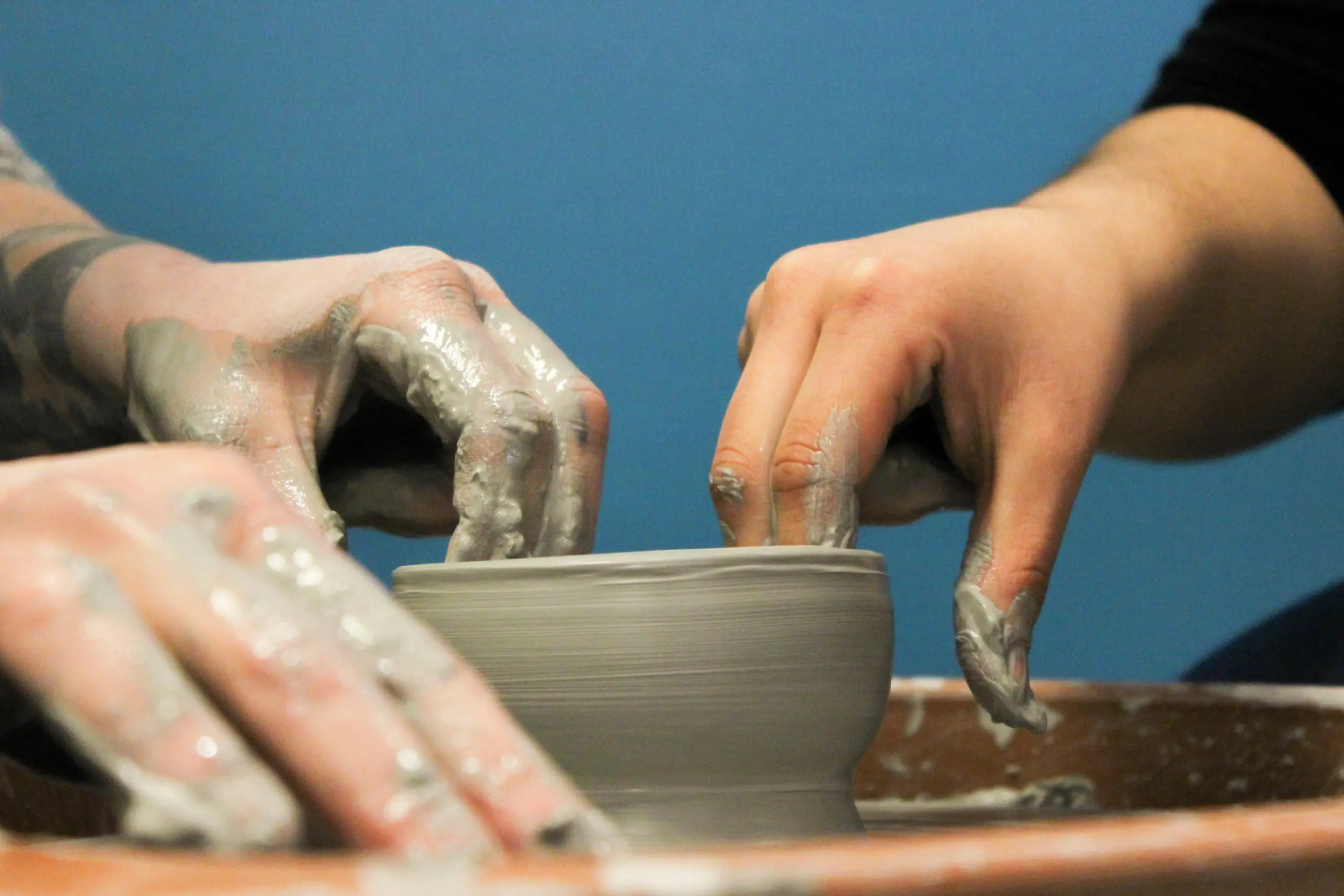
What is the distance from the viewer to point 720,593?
591 millimetres

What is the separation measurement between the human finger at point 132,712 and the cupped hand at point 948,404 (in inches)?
17.6

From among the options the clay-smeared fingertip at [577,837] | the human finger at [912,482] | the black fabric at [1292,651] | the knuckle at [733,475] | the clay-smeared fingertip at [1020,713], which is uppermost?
the clay-smeared fingertip at [577,837]

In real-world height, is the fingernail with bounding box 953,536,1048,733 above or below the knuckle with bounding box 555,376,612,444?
Answer: below

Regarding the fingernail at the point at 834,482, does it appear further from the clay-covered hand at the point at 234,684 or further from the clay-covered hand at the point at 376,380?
the clay-covered hand at the point at 234,684

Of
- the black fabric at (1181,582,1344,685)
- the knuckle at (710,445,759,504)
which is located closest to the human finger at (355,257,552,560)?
the knuckle at (710,445,759,504)

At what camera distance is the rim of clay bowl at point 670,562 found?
1.94 feet

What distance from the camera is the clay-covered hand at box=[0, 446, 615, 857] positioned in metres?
0.32

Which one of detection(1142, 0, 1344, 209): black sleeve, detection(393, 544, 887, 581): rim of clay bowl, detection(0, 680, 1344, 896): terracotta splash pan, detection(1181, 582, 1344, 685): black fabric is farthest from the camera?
detection(1142, 0, 1344, 209): black sleeve

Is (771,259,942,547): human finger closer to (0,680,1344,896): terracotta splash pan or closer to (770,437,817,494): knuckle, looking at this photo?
(770,437,817,494): knuckle

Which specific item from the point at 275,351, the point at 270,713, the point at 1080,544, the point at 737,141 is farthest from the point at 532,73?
the point at 270,713

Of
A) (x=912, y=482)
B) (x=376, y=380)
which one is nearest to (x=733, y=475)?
(x=912, y=482)

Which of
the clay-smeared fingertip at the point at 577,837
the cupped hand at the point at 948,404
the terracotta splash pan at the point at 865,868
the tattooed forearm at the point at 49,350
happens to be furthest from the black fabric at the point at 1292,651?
the tattooed forearm at the point at 49,350

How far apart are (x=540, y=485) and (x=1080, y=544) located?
150 centimetres

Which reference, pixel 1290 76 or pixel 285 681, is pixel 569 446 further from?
pixel 1290 76
